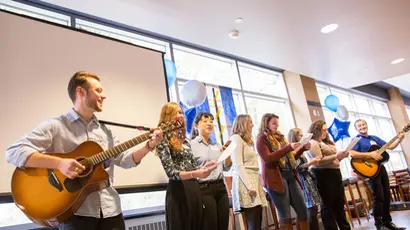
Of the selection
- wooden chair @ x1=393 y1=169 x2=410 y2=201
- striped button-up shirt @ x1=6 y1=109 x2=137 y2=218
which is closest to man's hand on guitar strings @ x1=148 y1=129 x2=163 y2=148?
striped button-up shirt @ x1=6 y1=109 x2=137 y2=218

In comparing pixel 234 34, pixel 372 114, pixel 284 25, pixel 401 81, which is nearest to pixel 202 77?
pixel 234 34

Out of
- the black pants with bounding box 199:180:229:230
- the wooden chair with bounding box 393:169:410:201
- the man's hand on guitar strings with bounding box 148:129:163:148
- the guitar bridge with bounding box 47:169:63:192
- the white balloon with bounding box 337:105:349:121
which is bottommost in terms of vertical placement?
the wooden chair with bounding box 393:169:410:201

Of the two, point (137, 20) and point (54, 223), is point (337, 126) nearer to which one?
point (137, 20)

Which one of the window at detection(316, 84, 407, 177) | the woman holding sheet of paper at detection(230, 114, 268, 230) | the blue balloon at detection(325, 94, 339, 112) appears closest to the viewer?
the woman holding sheet of paper at detection(230, 114, 268, 230)

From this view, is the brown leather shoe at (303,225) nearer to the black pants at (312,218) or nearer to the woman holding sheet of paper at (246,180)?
the black pants at (312,218)

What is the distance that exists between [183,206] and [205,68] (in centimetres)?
330

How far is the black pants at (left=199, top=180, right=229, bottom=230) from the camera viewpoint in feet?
6.52

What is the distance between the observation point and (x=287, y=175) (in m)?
2.79

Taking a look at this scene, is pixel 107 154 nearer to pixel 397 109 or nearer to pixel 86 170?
pixel 86 170

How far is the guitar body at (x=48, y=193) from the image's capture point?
127cm

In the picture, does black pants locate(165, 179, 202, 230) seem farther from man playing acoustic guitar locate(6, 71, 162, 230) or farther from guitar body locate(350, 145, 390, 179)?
guitar body locate(350, 145, 390, 179)

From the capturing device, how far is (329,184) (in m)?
2.90

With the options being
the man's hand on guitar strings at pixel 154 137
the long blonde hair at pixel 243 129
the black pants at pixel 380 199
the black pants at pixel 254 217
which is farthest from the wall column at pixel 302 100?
the man's hand on guitar strings at pixel 154 137

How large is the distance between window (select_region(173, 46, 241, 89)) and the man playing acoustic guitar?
283cm
